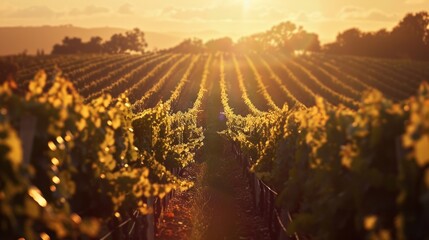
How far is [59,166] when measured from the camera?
6.79 m

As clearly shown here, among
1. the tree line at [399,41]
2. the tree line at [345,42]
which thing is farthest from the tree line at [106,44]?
the tree line at [399,41]

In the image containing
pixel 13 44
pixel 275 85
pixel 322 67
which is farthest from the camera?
pixel 13 44

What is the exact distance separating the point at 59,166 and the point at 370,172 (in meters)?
3.08

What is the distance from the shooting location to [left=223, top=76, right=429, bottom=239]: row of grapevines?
4703mm

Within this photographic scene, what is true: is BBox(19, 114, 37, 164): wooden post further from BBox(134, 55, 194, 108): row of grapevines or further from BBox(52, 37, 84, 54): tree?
BBox(52, 37, 84, 54): tree

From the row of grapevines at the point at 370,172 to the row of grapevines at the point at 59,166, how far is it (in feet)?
6.71

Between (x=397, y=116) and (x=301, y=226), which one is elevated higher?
(x=397, y=116)

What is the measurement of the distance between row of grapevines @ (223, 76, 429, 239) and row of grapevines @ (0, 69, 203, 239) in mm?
2046

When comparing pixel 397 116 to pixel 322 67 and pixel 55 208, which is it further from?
pixel 322 67

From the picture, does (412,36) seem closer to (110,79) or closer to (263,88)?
(263,88)

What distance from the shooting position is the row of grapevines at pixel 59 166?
453 centimetres

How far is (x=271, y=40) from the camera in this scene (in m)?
195

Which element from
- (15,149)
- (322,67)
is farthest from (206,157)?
(322,67)

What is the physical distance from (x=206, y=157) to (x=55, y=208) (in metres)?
24.1
